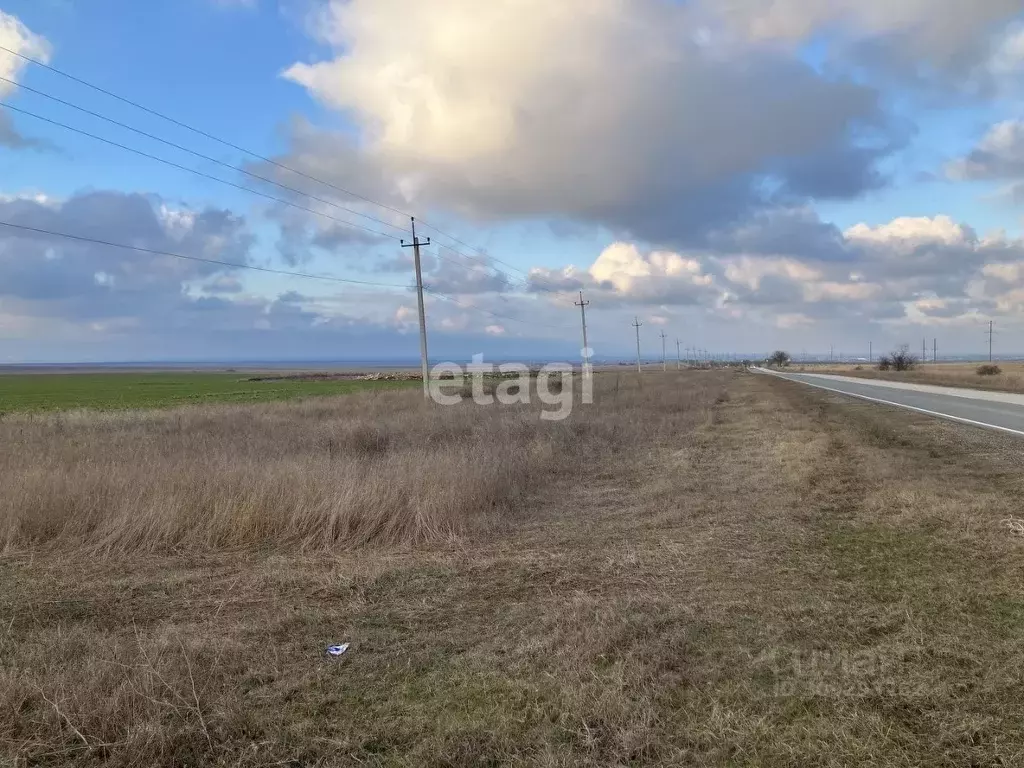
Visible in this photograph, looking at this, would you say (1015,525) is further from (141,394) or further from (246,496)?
(141,394)

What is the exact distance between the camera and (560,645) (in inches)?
156

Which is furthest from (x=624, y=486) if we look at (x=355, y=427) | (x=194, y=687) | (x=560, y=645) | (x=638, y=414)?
(x=638, y=414)

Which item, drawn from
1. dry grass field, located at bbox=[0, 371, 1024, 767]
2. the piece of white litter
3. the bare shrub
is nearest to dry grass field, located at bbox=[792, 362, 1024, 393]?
the piece of white litter

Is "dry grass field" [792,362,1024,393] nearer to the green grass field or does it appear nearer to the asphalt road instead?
the asphalt road

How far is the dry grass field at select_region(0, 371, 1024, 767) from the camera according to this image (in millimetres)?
2961

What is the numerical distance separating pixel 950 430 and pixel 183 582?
16.4m

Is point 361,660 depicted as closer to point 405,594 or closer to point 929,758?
point 405,594

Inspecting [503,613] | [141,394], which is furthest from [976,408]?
[141,394]

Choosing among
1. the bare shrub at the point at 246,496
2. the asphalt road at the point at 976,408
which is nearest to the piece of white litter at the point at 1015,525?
the bare shrub at the point at 246,496

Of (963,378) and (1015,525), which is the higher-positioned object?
(1015,525)

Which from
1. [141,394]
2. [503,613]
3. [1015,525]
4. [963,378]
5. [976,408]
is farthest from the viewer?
[141,394]

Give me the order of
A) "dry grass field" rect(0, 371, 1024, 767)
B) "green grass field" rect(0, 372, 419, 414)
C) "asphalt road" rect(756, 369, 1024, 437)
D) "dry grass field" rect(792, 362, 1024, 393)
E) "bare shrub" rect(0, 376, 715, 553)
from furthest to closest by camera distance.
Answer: "green grass field" rect(0, 372, 419, 414) < "dry grass field" rect(792, 362, 1024, 393) < "asphalt road" rect(756, 369, 1024, 437) < "bare shrub" rect(0, 376, 715, 553) < "dry grass field" rect(0, 371, 1024, 767)

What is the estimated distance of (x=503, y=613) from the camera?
468 cm

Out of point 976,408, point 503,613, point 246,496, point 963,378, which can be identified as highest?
point 246,496
